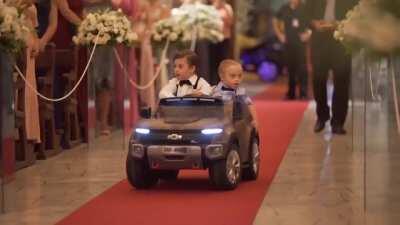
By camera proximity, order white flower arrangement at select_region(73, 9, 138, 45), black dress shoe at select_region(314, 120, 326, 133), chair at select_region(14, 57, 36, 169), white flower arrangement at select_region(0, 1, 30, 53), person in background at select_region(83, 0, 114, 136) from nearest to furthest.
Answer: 1. white flower arrangement at select_region(0, 1, 30, 53)
2. chair at select_region(14, 57, 36, 169)
3. white flower arrangement at select_region(73, 9, 138, 45)
4. person in background at select_region(83, 0, 114, 136)
5. black dress shoe at select_region(314, 120, 326, 133)

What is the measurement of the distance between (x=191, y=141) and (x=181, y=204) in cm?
49

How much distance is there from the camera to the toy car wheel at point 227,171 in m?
6.58

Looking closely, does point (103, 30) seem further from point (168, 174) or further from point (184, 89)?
point (168, 174)

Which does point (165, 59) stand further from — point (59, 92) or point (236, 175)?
point (236, 175)

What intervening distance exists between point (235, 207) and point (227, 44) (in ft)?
40.2

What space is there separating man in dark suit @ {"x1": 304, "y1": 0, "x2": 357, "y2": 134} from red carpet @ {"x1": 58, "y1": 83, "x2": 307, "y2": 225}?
2.50 metres

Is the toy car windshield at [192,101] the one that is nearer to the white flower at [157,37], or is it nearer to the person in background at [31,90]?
the person in background at [31,90]

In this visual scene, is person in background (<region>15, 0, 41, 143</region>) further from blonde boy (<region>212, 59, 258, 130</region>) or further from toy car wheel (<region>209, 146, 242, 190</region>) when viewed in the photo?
toy car wheel (<region>209, 146, 242, 190</region>)

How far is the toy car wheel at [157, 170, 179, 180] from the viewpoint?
7062 mm

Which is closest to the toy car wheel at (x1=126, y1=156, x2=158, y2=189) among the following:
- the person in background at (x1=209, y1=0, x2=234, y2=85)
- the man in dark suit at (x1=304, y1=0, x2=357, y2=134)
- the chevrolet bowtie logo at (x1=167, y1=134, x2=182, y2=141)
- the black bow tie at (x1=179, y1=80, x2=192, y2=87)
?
the chevrolet bowtie logo at (x1=167, y1=134, x2=182, y2=141)

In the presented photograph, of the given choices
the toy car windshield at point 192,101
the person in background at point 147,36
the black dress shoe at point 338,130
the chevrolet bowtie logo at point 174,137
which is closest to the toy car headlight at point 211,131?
the chevrolet bowtie logo at point 174,137

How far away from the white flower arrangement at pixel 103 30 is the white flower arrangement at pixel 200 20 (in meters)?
3.33

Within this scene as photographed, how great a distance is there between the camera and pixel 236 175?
6.83 meters

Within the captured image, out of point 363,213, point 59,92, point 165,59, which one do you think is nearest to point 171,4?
point 165,59
